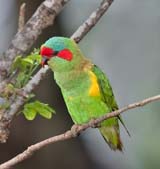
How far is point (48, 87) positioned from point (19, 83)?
1179 millimetres

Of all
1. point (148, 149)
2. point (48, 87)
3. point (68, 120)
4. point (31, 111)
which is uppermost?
point (31, 111)

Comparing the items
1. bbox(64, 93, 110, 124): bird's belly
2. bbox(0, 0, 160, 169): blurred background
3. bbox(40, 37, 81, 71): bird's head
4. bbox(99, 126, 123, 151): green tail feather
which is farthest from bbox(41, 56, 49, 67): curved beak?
bbox(0, 0, 160, 169): blurred background

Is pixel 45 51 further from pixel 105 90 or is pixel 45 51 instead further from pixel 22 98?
pixel 105 90

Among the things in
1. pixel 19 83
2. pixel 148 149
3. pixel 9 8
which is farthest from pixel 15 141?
pixel 148 149

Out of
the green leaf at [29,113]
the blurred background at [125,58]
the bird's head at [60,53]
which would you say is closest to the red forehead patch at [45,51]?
the bird's head at [60,53]

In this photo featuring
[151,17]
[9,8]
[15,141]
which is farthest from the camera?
[151,17]

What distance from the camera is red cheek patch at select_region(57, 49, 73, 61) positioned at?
2.24 m

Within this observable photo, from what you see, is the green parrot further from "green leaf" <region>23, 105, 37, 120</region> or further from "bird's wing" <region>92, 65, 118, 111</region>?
"green leaf" <region>23, 105, 37, 120</region>

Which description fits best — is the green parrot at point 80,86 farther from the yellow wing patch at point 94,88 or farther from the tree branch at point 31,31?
the tree branch at point 31,31

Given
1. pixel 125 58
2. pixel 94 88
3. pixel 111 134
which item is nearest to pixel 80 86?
pixel 94 88

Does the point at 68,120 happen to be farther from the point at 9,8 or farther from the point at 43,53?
the point at 43,53

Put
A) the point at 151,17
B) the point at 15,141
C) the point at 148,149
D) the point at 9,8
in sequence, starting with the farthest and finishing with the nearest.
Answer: the point at 151,17
the point at 148,149
the point at 9,8
the point at 15,141

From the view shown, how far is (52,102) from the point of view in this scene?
3.23 metres

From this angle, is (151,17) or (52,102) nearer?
(52,102)
